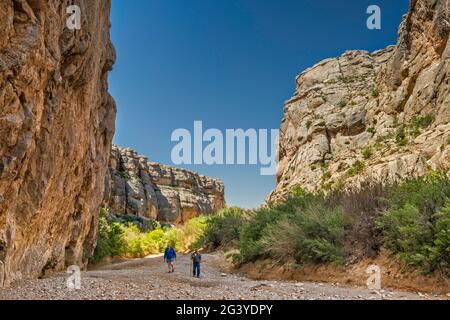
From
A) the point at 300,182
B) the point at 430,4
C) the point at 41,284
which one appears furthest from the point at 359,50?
the point at 41,284

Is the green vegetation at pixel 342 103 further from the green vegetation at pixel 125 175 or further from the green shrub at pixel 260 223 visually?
the green vegetation at pixel 125 175

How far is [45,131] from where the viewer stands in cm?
1059

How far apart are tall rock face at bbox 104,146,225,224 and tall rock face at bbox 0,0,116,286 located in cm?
3776


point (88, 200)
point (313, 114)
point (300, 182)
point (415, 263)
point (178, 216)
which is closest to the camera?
point (415, 263)

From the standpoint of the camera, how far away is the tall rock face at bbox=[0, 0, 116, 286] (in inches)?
308

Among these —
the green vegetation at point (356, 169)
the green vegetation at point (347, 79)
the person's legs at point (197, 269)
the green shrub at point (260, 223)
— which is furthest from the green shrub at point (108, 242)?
the green vegetation at point (347, 79)

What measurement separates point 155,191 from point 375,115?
148ft

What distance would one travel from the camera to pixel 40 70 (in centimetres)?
913

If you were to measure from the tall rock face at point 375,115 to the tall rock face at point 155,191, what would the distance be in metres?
25.7

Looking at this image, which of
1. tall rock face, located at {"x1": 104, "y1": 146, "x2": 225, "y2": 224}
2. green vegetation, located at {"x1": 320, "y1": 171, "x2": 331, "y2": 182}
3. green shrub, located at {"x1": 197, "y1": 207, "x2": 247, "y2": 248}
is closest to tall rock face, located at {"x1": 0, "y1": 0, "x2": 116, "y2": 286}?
green shrub, located at {"x1": 197, "y1": 207, "x2": 247, "y2": 248}

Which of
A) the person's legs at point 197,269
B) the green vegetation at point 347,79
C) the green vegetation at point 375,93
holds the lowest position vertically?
the person's legs at point 197,269

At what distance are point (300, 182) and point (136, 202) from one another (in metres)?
31.9

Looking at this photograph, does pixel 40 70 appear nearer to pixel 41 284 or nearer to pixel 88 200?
pixel 41 284

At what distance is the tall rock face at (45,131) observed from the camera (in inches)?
308
